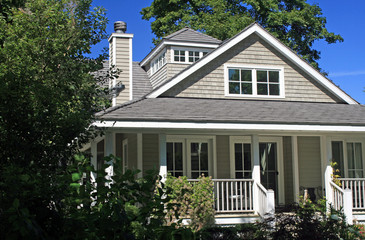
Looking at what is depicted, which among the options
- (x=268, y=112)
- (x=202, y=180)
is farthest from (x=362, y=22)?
(x=202, y=180)

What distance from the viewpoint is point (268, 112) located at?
13352 millimetres

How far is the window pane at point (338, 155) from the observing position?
1542 centimetres

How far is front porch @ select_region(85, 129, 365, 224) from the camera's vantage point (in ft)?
42.2

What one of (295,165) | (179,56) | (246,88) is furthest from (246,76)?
(179,56)

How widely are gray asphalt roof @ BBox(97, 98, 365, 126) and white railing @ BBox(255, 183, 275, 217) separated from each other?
1.81 meters

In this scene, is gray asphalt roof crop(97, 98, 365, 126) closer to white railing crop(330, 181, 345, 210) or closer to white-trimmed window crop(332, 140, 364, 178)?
white-trimmed window crop(332, 140, 364, 178)

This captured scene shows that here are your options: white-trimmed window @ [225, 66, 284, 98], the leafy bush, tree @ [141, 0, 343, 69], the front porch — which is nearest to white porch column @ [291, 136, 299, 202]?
the front porch

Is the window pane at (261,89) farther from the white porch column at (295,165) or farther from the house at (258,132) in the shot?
the white porch column at (295,165)

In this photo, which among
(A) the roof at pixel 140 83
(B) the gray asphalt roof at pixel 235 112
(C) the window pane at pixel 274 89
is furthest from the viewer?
(A) the roof at pixel 140 83

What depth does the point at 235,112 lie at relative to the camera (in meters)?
13.0

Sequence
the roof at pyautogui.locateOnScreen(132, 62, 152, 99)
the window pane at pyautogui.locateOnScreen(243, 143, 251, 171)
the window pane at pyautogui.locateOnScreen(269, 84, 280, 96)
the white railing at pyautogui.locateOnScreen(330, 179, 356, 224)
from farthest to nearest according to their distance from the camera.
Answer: the roof at pyautogui.locateOnScreen(132, 62, 152, 99) < the window pane at pyautogui.locateOnScreen(269, 84, 280, 96) < the window pane at pyautogui.locateOnScreen(243, 143, 251, 171) < the white railing at pyautogui.locateOnScreen(330, 179, 356, 224)

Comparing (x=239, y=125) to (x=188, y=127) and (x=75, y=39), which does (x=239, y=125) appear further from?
(x=75, y=39)

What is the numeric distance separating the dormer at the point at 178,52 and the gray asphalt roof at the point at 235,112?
4.52 m

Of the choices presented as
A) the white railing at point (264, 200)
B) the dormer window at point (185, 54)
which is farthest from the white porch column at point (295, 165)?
the dormer window at point (185, 54)
